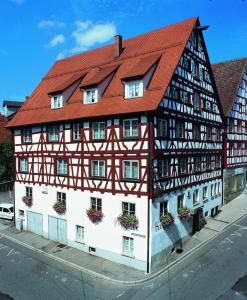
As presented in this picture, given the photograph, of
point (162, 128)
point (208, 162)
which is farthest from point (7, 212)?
point (208, 162)

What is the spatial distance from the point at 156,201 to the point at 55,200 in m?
9.03

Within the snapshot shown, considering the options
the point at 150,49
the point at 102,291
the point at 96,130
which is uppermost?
the point at 150,49

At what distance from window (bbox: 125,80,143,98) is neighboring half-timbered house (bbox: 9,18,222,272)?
7 centimetres

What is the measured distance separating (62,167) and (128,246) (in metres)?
8.19

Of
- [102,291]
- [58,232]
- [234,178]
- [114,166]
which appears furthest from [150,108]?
[234,178]

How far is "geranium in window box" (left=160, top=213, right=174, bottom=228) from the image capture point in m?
20.6

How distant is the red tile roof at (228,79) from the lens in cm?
3322

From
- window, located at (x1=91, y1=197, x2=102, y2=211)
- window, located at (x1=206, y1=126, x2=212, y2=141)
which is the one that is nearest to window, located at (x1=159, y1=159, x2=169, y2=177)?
window, located at (x1=91, y1=197, x2=102, y2=211)

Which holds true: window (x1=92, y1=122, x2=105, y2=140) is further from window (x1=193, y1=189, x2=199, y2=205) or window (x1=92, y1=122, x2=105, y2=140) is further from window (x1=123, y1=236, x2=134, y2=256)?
window (x1=193, y1=189, x2=199, y2=205)

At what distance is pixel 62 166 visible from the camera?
81.8 feet

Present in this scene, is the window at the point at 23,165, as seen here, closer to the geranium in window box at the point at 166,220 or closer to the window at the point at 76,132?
the window at the point at 76,132

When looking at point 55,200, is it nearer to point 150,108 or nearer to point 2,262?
point 2,262

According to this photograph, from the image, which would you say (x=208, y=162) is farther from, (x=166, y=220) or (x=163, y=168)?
(x=166, y=220)

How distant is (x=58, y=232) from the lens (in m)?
25.0
